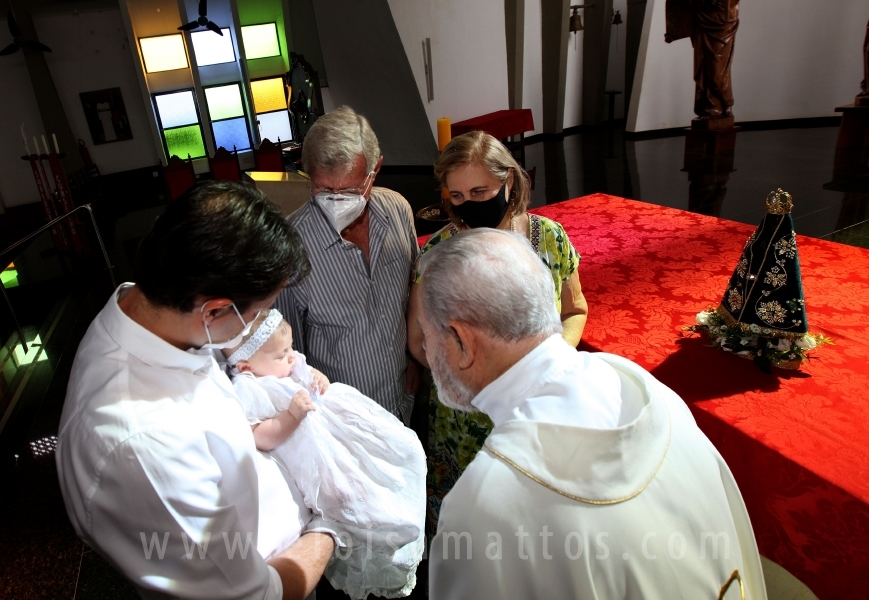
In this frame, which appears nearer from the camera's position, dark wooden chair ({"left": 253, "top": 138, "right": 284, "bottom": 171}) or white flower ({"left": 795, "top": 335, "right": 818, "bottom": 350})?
white flower ({"left": 795, "top": 335, "right": 818, "bottom": 350})

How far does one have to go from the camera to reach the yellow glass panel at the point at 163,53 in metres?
12.4

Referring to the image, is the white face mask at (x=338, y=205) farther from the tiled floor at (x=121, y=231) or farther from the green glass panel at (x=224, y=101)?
the green glass panel at (x=224, y=101)

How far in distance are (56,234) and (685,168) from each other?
31.0 ft

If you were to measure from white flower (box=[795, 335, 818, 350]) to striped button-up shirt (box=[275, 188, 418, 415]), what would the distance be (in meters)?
1.81

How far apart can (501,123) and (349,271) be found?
9364mm

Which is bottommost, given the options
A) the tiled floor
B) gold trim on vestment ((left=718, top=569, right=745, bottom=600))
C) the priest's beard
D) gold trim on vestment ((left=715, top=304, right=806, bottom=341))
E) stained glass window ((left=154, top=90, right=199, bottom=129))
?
the tiled floor

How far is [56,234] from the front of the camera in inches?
295

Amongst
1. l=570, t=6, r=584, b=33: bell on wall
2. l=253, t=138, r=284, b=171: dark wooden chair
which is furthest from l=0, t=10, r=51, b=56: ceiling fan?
l=570, t=6, r=584, b=33: bell on wall

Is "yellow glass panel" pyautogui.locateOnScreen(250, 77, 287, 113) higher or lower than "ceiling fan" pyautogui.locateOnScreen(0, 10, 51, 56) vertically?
lower

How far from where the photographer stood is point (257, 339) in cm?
153

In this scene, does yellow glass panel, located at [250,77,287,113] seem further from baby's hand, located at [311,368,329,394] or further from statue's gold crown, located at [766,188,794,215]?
baby's hand, located at [311,368,329,394]

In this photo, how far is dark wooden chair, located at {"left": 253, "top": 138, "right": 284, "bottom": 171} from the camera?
10258mm

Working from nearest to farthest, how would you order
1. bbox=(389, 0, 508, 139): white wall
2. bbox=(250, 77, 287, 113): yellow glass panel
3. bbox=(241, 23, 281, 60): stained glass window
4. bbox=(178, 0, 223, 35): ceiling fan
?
bbox=(389, 0, 508, 139): white wall < bbox=(178, 0, 223, 35): ceiling fan < bbox=(241, 23, 281, 60): stained glass window < bbox=(250, 77, 287, 113): yellow glass panel

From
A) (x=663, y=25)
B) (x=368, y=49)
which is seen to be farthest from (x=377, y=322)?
(x=663, y=25)
